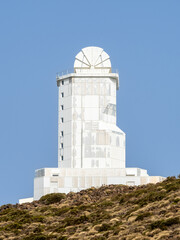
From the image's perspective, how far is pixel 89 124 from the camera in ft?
485

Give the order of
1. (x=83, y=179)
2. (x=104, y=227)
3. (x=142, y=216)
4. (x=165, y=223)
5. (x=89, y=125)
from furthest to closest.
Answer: (x=89, y=125), (x=83, y=179), (x=104, y=227), (x=142, y=216), (x=165, y=223)

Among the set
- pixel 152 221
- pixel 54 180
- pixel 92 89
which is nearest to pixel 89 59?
pixel 92 89

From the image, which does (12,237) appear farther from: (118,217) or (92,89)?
(92,89)

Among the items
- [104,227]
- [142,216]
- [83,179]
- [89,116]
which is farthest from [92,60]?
[142,216]

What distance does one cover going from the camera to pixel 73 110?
490ft

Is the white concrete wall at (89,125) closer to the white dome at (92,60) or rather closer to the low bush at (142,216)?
the white dome at (92,60)

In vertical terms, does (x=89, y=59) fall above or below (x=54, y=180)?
above

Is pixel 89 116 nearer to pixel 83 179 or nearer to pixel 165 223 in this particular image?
pixel 83 179

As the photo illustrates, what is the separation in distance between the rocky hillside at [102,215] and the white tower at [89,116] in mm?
75409

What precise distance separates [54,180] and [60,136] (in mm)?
14834

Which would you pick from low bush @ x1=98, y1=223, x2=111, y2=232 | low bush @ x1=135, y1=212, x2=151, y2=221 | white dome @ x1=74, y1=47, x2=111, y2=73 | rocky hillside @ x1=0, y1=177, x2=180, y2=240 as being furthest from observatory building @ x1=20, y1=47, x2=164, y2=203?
low bush @ x1=135, y1=212, x2=151, y2=221

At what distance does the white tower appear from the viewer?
145875mm

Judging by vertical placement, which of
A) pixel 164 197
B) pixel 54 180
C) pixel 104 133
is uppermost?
pixel 104 133

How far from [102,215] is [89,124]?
92.3 meters
